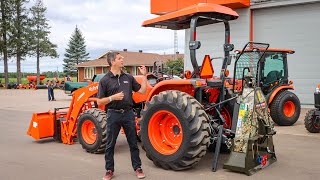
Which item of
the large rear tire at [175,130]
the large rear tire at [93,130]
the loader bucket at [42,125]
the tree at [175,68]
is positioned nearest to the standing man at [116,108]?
the large rear tire at [175,130]

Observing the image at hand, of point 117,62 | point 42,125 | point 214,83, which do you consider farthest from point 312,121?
point 42,125

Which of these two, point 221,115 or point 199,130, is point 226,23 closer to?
point 221,115

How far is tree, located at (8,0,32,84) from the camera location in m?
46.0

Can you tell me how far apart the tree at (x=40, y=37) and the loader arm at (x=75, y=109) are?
139ft

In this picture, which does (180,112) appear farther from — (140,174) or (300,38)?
(300,38)

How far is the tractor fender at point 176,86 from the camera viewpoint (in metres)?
5.98

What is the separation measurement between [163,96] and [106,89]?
0.92 metres

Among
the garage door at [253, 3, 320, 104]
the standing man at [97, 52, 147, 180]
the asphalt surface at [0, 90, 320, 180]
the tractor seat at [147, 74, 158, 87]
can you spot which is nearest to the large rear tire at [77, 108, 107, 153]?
the asphalt surface at [0, 90, 320, 180]

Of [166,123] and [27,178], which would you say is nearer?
[27,178]

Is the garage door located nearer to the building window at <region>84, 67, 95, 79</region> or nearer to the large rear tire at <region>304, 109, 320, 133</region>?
the large rear tire at <region>304, 109, 320, 133</region>

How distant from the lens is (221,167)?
595 cm

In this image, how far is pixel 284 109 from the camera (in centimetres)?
1129

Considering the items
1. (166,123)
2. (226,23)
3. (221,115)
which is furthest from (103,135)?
(226,23)

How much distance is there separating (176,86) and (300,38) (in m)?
11.6
